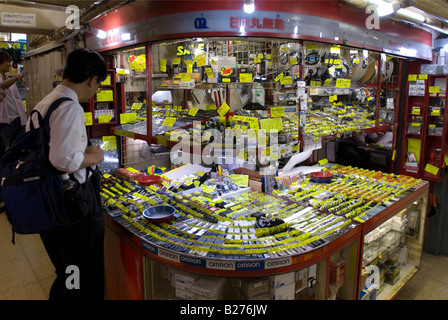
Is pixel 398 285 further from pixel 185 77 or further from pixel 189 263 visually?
pixel 185 77

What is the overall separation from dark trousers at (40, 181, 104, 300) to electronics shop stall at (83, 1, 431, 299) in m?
0.25

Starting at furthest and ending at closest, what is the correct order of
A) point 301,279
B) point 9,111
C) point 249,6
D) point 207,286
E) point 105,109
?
1. point 9,111
2. point 105,109
3. point 249,6
4. point 301,279
5. point 207,286

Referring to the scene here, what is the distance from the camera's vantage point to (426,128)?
179 inches

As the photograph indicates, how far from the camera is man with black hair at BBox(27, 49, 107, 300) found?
1951 mm

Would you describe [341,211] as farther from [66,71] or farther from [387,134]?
[387,134]

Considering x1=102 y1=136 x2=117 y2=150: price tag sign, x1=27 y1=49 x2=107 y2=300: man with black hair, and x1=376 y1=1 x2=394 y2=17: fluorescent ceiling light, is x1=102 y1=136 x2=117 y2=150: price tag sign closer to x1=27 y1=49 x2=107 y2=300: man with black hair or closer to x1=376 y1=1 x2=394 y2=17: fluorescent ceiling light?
x1=27 y1=49 x2=107 y2=300: man with black hair

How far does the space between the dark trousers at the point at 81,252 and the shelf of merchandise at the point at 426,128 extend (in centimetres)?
416

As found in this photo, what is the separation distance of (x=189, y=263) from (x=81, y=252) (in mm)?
755

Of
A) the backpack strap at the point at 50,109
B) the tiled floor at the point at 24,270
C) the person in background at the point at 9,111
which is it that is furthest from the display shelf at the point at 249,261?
the person in background at the point at 9,111

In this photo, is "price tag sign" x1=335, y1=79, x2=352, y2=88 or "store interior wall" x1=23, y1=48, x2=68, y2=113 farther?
"store interior wall" x1=23, y1=48, x2=68, y2=113

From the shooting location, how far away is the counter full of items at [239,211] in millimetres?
2197

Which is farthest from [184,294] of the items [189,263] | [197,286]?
[189,263]

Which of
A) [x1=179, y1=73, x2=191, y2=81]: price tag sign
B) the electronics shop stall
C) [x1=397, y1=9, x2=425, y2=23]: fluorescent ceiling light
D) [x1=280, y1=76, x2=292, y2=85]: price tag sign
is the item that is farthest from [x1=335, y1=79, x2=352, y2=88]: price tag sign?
[x1=179, y1=73, x2=191, y2=81]: price tag sign

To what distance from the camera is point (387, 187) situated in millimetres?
3660
